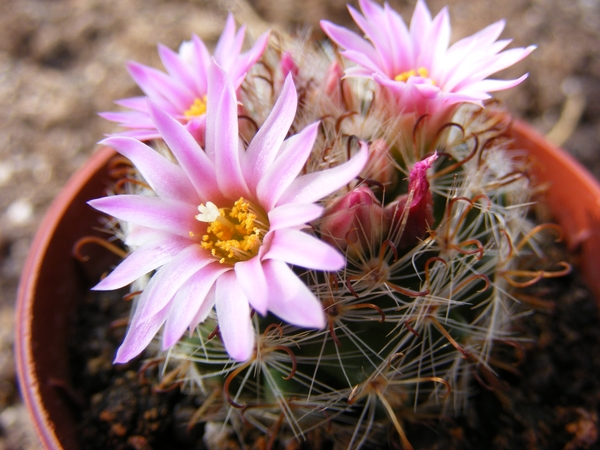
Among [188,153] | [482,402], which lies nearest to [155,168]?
[188,153]

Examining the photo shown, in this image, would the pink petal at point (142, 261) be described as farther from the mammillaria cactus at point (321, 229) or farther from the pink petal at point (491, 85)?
the pink petal at point (491, 85)

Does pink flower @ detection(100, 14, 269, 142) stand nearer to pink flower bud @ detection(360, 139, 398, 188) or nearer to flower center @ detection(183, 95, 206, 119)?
flower center @ detection(183, 95, 206, 119)

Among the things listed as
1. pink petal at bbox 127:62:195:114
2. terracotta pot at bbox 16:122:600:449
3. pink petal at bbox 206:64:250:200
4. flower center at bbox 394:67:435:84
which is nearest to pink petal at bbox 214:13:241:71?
pink petal at bbox 127:62:195:114

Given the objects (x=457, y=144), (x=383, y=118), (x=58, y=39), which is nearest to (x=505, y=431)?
(x=457, y=144)

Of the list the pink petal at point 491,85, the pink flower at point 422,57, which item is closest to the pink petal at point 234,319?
the pink flower at point 422,57

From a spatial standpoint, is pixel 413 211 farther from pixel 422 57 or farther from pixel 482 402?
pixel 482 402
